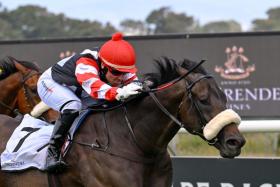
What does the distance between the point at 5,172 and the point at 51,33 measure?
146ft

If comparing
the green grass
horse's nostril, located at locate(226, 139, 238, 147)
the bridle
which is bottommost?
the green grass

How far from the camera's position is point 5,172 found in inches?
232

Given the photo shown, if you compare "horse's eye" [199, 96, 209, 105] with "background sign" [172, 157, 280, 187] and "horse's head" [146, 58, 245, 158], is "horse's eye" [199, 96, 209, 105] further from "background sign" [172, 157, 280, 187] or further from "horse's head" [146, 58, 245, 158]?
"background sign" [172, 157, 280, 187]

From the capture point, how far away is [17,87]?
7.82 metres

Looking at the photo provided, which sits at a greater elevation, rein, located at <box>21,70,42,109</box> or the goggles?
the goggles

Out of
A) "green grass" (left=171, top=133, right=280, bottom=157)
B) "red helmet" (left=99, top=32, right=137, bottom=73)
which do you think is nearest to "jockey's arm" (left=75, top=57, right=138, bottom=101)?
"red helmet" (left=99, top=32, right=137, bottom=73)

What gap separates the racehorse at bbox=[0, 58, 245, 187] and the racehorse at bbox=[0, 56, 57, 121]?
2.25 m

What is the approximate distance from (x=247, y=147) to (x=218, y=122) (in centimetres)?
689

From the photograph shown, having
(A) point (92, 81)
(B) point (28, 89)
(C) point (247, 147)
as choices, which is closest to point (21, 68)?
(B) point (28, 89)

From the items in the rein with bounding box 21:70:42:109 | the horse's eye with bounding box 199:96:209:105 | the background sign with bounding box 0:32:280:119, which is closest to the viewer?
the horse's eye with bounding box 199:96:209:105

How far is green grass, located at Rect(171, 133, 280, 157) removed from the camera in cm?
1057

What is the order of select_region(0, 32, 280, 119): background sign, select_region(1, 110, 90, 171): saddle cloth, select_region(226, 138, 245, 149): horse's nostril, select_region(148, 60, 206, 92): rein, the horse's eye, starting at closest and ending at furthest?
select_region(226, 138, 245, 149): horse's nostril → the horse's eye → select_region(148, 60, 206, 92): rein → select_region(1, 110, 90, 171): saddle cloth → select_region(0, 32, 280, 119): background sign

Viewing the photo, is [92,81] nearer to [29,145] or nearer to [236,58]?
[29,145]

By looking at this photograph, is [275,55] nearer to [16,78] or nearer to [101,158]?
[16,78]
